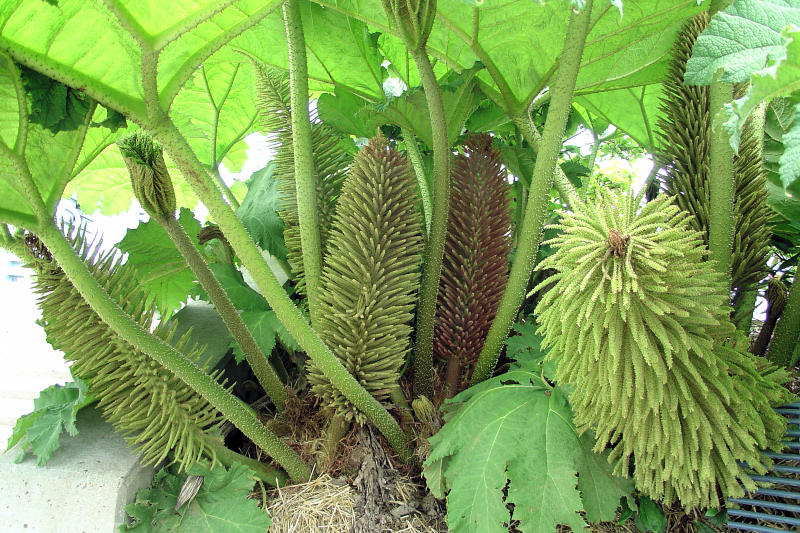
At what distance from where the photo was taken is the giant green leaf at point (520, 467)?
67cm

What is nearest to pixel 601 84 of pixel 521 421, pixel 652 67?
pixel 652 67

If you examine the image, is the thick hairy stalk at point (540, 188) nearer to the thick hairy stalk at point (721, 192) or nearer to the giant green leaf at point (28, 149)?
the thick hairy stalk at point (721, 192)

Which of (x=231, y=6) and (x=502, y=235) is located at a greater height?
(x=231, y=6)

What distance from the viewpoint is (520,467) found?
27.4 inches

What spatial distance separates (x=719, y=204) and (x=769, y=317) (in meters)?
0.33

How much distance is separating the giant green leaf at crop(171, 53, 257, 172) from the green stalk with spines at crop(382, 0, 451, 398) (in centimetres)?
51

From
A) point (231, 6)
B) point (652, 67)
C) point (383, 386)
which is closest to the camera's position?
point (231, 6)

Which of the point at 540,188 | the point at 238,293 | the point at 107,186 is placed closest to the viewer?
the point at 540,188

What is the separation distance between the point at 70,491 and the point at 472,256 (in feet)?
2.17

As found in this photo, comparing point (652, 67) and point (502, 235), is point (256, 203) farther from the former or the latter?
point (652, 67)

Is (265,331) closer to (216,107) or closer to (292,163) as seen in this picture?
(292,163)

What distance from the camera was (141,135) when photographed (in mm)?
699

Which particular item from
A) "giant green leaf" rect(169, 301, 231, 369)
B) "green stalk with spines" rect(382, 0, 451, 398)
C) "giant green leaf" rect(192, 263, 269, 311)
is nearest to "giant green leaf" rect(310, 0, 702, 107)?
"green stalk with spines" rect(382, 0, 451, 398)

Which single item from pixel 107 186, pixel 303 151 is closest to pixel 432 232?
pixel 303 151
